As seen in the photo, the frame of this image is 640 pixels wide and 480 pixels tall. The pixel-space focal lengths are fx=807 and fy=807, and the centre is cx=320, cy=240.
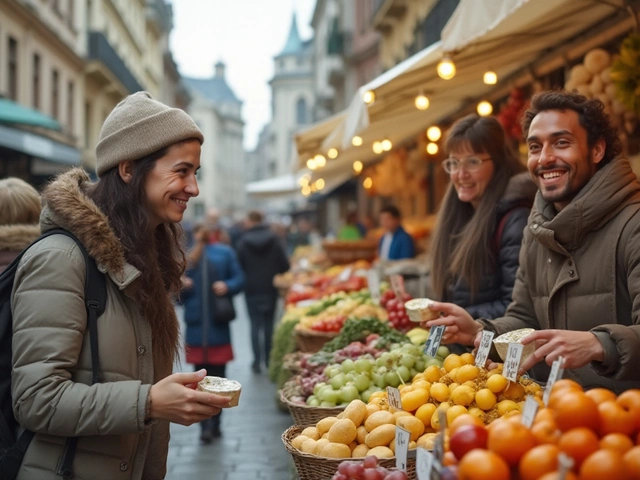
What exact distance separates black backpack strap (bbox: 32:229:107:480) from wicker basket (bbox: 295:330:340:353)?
11.7ft

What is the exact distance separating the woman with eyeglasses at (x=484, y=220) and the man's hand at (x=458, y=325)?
0.66 meters

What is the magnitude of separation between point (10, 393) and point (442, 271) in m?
2.61

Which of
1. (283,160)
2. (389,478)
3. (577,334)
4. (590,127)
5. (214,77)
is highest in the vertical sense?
(214,77)

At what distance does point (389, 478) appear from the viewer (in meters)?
2.40

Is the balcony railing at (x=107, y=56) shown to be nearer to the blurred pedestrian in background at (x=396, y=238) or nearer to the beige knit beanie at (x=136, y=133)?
the blurred pedestrian in background at (x=396, y=238)

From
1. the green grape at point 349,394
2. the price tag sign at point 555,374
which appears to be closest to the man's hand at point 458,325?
the green grape at point 349,394

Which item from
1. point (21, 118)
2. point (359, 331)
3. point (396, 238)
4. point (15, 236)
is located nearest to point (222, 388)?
point (15, 236)

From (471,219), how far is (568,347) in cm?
195

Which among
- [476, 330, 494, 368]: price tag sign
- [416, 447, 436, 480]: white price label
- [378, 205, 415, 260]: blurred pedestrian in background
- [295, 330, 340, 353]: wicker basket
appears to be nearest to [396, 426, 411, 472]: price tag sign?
[416, 447, 436, 480]: white price label

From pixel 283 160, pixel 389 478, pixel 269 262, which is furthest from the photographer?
pixel 283 160

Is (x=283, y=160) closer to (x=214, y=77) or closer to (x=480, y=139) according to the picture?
(x=214, y=77)

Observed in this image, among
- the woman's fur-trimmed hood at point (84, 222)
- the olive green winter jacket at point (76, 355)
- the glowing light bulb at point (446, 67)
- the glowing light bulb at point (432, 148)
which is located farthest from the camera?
the glowing light bulb at point (432, 148)

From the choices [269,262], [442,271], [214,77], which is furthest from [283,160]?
[442,271]

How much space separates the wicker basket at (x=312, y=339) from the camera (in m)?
6.08
